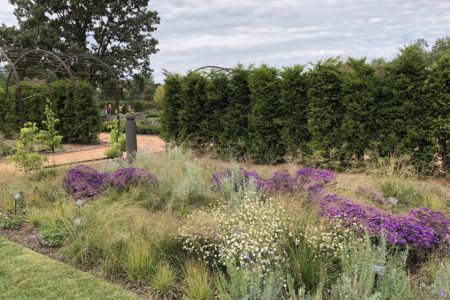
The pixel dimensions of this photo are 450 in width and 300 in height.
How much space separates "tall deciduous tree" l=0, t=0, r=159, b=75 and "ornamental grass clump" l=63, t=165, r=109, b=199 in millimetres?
19876

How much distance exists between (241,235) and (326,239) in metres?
0.63

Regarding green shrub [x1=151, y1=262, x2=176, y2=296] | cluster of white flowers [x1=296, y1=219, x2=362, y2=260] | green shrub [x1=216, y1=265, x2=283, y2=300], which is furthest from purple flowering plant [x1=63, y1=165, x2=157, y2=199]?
green shrub [x1=216, y1=265, x2=283, y2=300]

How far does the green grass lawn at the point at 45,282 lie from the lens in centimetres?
277

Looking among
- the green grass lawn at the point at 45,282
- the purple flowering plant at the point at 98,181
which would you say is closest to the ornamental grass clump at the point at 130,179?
the purple flowering plant at the point at 98,181

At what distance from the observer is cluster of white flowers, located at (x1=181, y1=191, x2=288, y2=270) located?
8.64 ft

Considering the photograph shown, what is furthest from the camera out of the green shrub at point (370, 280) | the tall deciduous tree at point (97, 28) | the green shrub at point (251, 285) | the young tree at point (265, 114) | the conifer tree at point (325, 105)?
the tall deciduous tree at point (97, 28)

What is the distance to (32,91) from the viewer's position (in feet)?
45.2

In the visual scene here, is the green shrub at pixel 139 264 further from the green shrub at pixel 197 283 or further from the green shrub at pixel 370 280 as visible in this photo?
the green shrub at pixel 370 280

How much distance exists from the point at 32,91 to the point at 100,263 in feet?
41.2

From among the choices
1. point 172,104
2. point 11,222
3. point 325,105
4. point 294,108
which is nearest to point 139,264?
point 11,222

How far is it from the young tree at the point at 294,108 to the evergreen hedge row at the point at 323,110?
20 millimetres

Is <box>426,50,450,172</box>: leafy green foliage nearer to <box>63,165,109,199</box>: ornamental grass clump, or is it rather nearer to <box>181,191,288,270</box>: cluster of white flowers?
<box>181,191,288,270</box>: cluster of white flowers

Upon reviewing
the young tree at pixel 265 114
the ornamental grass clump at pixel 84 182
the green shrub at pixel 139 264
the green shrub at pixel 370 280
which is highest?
the young tree at pixel 265 114

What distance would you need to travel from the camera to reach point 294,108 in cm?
741
